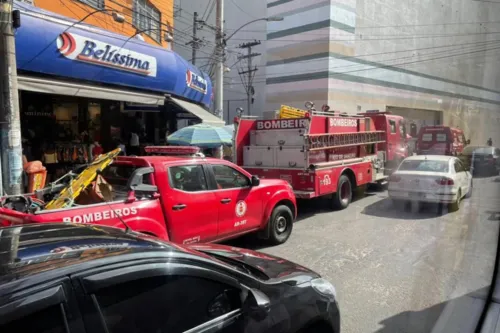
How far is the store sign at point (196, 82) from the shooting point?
12.8m

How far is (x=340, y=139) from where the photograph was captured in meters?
9.66

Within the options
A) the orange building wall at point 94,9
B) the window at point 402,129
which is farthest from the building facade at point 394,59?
the orange building wall at point 94,9

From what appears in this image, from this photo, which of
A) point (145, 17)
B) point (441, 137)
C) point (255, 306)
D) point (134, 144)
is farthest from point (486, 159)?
point (145, 17)

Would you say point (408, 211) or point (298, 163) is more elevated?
point (298, 163)

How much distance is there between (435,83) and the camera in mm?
A: 7301

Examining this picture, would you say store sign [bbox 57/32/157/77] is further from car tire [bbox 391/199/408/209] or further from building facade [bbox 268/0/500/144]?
car tire [bbox 391/199/408/209]

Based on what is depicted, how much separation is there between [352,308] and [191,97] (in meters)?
10.4

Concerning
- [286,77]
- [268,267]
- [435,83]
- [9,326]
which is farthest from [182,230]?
[286,77]

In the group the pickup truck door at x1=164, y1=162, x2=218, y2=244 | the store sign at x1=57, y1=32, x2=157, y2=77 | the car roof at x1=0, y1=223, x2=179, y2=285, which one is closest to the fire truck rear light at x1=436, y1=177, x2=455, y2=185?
the pickup truck door at x1=164, y1=162, x2=218, y2=244

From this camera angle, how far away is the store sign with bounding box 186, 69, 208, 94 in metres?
12.8

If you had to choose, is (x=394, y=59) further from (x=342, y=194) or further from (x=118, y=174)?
(x=118, y=174)

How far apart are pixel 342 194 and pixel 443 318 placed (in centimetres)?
608

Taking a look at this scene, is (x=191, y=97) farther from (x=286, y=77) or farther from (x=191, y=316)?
(x=286, y=77)

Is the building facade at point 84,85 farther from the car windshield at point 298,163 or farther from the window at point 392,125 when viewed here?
the window at point 392,125
